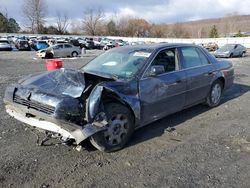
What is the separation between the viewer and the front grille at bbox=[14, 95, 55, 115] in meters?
3.48

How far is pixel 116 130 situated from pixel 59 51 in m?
21.4

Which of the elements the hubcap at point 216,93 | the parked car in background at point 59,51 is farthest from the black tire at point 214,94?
the parked car in background at point 59,51

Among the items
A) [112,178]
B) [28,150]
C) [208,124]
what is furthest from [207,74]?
[28,150]

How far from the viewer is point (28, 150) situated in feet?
12.8

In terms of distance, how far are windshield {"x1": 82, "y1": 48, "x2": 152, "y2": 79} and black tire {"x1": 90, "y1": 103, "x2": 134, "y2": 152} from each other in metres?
0.64

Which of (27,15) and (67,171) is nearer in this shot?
(67,171)

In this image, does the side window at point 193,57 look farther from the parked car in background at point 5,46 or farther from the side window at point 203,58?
the parked car in background at point 5,46

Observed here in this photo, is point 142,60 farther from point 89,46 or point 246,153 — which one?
point 89,46

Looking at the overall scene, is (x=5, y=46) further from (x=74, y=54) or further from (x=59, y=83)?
(x=59, y=83)

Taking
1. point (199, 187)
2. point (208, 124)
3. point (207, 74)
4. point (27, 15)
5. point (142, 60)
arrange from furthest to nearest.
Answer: point (27, 15), point (207, 74), point (208, 124), point (142, 60), point (199, 187)

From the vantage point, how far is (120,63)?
463 centimetres

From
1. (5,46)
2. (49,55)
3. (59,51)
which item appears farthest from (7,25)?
(49,55)

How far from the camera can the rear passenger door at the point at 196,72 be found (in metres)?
5.12

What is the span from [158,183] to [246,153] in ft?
5.32
